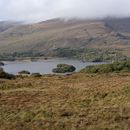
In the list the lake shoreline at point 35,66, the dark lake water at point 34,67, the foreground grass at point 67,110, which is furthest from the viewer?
the lake shoreline at point 35,66

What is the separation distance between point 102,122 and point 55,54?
556 feet

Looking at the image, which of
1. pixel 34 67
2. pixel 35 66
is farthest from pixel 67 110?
pixel 35 66

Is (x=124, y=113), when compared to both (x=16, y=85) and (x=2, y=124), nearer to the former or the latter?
(x=2, y=124)

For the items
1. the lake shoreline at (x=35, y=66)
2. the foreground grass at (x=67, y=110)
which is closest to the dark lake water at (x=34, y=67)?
the lake shoreline at (x=35, y=66)

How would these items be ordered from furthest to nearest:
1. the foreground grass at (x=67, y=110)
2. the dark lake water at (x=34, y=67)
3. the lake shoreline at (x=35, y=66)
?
1. the lake shoreline at (x=35, y=66)
2. the dark lake water at (x=34, y=67)
3. the foreground grass at (x=67, y=110)

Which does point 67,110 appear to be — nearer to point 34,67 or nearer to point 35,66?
point 34,67

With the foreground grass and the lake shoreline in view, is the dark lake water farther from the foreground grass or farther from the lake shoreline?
the foreground grass

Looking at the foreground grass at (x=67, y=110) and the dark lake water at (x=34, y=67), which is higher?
the foreground grass at (x=67, y=110)

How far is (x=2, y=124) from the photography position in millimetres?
17469

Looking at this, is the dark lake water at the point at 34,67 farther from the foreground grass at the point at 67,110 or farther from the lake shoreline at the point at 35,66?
the foreground grass at the point at 67,110

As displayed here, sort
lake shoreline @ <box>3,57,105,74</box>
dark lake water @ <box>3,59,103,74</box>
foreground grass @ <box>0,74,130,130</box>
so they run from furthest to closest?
lake shoreline @ <box>3,57,105,74</box> → dark lake water @ <box>3,59,103,74</box> → foreground grass @ <box>0,74,130,130</box>

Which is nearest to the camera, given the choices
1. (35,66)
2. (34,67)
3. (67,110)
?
(67,110)

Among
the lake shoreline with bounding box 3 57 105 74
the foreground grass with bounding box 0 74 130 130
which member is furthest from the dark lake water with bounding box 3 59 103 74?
the foreground grass with bounding box 0 74 130 130

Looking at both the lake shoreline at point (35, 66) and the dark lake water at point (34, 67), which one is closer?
the dark lake water at point (34, 67)
